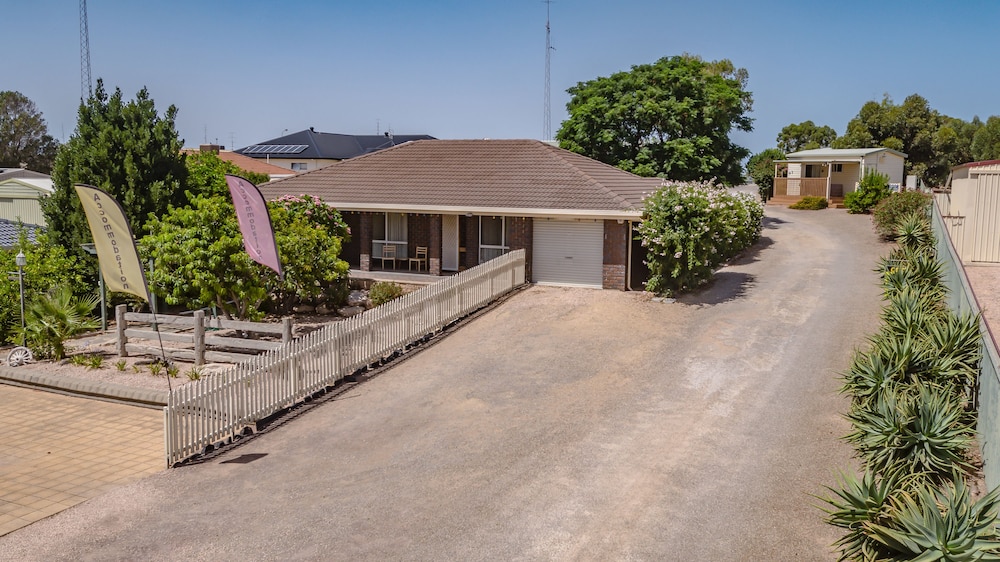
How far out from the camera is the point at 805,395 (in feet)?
51.6

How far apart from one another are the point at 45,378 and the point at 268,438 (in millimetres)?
6966

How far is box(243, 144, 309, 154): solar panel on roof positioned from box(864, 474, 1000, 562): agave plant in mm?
67372

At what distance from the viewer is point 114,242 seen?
51.8ft

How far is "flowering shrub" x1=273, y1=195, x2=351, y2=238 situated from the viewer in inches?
979

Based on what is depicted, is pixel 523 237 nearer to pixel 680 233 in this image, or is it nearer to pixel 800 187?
pixel 680 233

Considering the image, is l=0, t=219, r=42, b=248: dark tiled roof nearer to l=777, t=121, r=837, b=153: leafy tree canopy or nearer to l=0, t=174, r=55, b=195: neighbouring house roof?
l=0, t=174, r=55, b=195: neighbouring house roof

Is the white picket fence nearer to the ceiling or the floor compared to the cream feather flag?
nearer to the floor

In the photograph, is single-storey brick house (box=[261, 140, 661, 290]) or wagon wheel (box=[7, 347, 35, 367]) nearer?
wagon wheel (box=[7, 347, 35, 367])

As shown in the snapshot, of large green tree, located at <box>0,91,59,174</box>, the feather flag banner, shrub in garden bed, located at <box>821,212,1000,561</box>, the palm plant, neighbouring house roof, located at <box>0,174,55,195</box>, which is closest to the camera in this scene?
shrub in garden bed, located at <box>821,212,1000,561</box>

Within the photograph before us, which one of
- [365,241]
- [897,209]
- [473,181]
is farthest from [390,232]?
[897,209]

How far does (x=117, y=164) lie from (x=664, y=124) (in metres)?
21.8

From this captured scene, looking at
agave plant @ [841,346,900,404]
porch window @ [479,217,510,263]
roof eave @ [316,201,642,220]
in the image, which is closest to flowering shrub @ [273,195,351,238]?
roof eave @ [316,201,642,220]

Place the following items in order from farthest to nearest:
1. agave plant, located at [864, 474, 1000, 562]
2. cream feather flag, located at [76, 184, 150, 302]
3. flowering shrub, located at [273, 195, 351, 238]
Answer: flowering shrub, located at [273, 195, 351, 238]
cream feather flag, located at [76, 184, 150, 302]
agave plant, located at [864, 474, 1000, 562]

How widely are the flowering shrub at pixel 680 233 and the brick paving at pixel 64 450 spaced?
43.9ft
